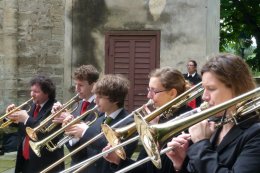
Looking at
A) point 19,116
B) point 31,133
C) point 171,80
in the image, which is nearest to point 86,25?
point 19,116

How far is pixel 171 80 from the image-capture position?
3.67m

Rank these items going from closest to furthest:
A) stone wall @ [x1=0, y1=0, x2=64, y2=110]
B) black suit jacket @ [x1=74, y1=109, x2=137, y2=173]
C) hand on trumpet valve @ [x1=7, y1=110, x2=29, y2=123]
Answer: black suit jacket @ [x1=74, y1=109, x2=137, y2=173]
hand on trumpet valve @ [x1=7, y1=110, x2=29, y2=123]
stone wall @ [x1=0, y1=0, x2=64, y2=110]

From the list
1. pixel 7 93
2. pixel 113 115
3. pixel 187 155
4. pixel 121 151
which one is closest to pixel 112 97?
pixel 113 115

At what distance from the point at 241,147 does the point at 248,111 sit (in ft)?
0.66

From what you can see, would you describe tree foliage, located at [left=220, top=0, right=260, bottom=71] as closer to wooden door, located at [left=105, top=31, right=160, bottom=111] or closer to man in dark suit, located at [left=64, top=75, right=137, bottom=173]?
wooden door, located at [left=105, top=31, right=160, bottom=111]

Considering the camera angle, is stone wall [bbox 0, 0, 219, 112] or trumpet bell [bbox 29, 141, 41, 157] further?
stone wall [bbox 0, 0, 219, 112]

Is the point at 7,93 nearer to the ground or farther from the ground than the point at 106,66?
nearer to the ground

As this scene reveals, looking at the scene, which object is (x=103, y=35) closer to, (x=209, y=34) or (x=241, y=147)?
(x=209, y=34)

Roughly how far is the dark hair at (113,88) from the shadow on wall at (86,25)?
7973mm

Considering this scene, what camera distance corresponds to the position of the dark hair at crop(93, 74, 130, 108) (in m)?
3.97

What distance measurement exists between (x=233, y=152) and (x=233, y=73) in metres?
0.42

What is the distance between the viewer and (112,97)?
3.97 metres

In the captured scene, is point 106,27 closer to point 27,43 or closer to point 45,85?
A: point 27,43

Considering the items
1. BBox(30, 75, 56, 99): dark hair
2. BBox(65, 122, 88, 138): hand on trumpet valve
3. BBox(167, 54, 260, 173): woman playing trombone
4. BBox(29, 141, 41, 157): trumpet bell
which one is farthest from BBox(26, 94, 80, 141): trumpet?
BBox(167, 54, 260, 173): woman playing trombone
